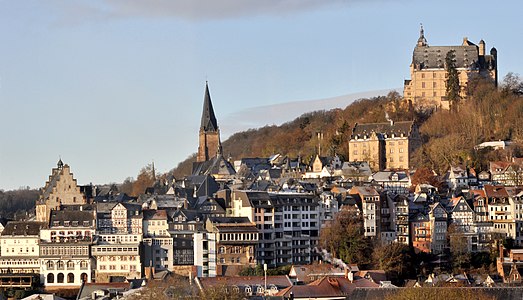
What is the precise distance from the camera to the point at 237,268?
3647 inches

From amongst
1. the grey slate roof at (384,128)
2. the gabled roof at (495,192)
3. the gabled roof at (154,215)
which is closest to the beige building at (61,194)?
the gabled roof at (154,215)

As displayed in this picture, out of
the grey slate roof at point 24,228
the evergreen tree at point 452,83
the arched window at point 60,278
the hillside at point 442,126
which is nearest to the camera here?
the arched window at point 60,278

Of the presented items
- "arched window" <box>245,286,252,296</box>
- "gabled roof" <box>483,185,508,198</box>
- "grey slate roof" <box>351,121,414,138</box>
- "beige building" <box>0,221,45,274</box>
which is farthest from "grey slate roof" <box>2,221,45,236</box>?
"grey slate roof" <box>351,121,414,138</box>

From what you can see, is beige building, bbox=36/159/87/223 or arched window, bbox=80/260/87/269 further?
beige building, bbox=36/159/87/223

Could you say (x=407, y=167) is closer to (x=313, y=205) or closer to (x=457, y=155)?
(x=457, y=155)

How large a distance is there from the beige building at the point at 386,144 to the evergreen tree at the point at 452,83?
7.99 metres

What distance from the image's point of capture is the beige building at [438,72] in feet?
456

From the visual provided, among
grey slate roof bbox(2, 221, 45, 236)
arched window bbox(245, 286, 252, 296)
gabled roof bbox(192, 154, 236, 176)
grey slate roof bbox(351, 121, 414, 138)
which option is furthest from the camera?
gabled roof bbox(192, 154, 236, 176)

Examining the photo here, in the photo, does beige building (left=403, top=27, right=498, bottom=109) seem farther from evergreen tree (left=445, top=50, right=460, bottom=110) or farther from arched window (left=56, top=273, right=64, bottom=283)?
arched window (left=56, top=273, right=64, bottom=283)

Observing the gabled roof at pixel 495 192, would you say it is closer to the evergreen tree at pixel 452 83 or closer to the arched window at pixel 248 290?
the evergreen tree at pixel 452 83

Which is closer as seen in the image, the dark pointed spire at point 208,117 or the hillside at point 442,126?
the hillside at point 442,126

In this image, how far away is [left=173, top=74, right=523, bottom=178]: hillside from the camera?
126m

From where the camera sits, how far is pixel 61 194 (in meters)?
106

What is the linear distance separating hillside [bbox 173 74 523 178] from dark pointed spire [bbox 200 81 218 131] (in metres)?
6.80
